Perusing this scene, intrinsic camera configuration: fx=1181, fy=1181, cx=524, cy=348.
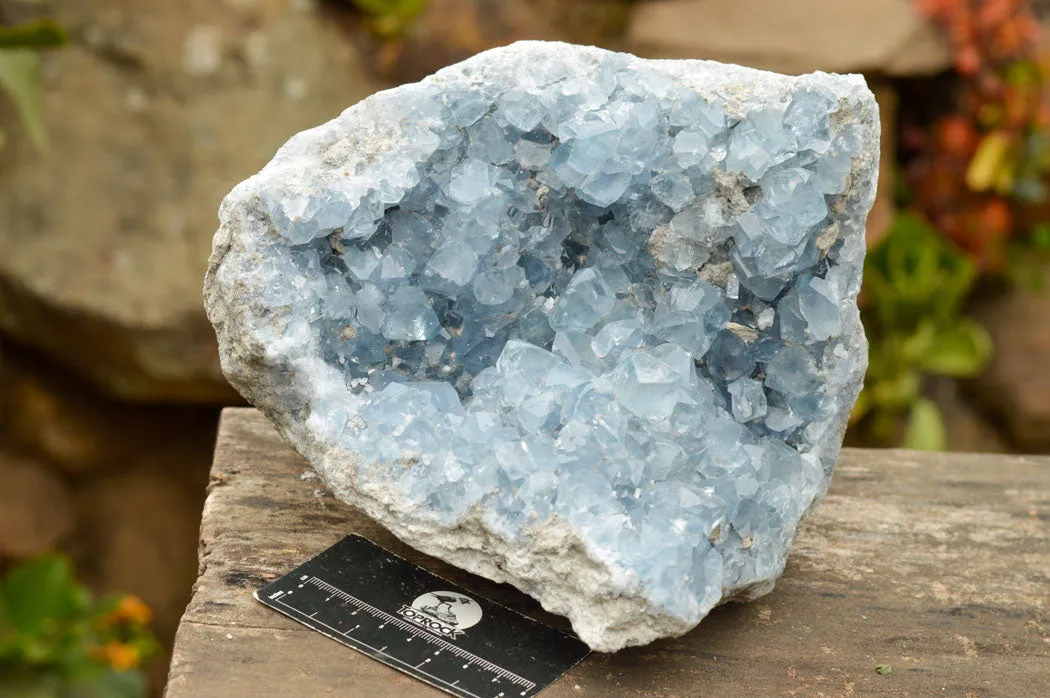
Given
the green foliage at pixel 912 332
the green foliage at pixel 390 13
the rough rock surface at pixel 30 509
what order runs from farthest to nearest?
the green foliage at pixel 912 332, the green foliage at pixel 390 13, the rough rock surface at pixel 30 509

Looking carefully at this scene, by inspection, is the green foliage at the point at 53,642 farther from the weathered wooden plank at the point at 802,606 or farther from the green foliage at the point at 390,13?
the green foliage at the point at 390,13

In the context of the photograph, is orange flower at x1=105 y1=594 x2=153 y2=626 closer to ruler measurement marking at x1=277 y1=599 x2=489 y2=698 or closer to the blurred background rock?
the blurred background rock

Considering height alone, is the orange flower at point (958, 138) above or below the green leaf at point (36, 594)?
below

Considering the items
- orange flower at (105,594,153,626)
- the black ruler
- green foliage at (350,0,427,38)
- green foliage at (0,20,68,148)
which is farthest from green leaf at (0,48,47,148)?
the black ruler

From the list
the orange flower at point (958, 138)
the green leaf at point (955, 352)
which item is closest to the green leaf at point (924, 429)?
the green leaf at point (955, 352)

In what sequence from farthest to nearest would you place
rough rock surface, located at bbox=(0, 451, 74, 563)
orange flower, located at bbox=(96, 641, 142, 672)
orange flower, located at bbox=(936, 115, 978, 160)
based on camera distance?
orange flower, located at bbox=(936, 115, 978, 160) < rough rock surface, located at bbox=(0, 451, 74, 563) < orange flower, located at bbox=(96, 641, 142, 672)
